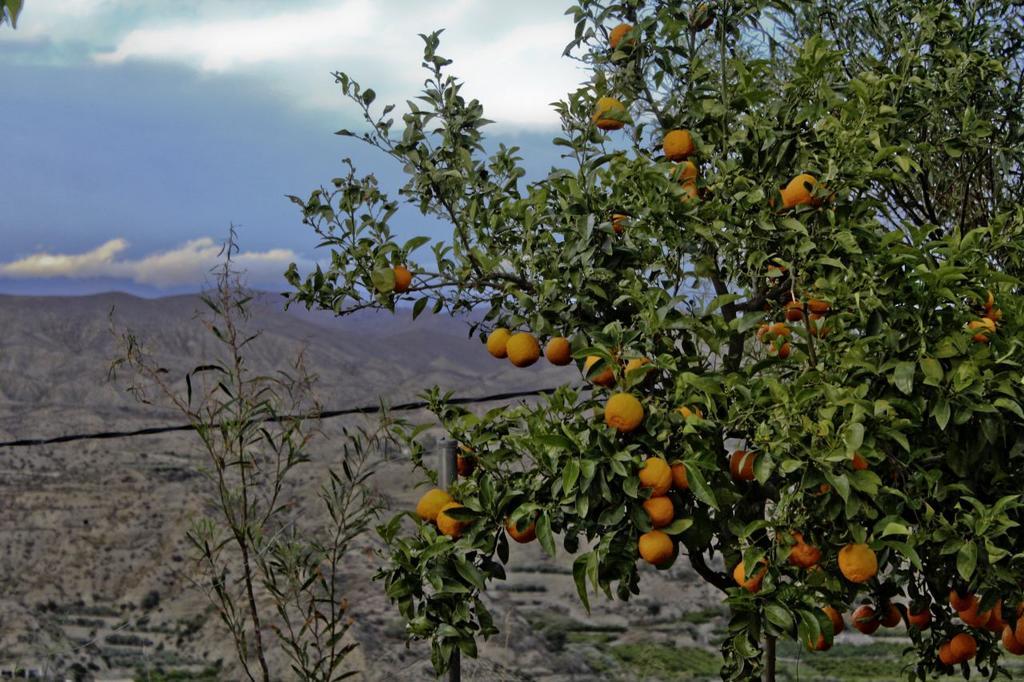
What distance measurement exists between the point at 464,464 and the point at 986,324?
5.03ft

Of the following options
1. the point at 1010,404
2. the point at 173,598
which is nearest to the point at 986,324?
the point at 1010,404

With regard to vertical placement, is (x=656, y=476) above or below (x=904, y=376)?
below

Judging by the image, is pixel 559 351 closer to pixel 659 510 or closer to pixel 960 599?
pixel 659 510

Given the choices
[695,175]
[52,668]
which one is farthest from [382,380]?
[695,175]

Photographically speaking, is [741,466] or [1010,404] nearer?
[1010,404]

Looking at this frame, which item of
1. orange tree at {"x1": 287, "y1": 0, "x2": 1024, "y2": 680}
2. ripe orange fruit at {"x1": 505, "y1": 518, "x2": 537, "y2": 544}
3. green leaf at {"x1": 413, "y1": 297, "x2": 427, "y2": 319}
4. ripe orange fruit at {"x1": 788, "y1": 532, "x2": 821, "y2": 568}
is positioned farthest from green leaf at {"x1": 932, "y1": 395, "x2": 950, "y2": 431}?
green leaf at {"x1": 413, "y1": 297, "x2": 427, "y2": 319}

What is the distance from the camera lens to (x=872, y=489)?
7.34 feet

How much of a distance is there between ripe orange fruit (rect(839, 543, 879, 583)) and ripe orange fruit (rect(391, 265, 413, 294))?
4.88 ft

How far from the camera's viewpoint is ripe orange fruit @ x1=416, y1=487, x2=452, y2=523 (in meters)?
2.66

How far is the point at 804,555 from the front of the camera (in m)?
2.47

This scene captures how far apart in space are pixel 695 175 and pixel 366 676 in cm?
258

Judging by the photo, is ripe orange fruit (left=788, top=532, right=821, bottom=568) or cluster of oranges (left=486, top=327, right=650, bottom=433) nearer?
cluster of oranges (left=486, top=327, right=650, bottom=433)

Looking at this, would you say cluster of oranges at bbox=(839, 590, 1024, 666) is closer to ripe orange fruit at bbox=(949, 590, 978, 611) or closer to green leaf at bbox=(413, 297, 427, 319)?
ripe orange fruit at bbox=(949, 590, 978, 611)

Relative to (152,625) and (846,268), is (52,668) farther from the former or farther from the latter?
(846,268)
